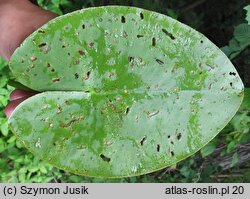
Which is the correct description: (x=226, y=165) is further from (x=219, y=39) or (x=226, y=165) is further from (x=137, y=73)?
(x=137, y=73)

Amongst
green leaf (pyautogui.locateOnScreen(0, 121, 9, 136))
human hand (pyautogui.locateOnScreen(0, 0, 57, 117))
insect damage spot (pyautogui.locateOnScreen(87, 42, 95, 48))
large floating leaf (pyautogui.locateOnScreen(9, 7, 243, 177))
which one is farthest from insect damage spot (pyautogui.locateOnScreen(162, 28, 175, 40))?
green leaf (pyautogui.locateOnScreen(0, 121, 9, 136))

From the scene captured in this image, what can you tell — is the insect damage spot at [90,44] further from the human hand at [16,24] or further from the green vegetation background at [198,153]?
the green vegetation background at [198,153]

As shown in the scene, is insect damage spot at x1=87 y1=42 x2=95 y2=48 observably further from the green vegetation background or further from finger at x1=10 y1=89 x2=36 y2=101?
the green vegetation background

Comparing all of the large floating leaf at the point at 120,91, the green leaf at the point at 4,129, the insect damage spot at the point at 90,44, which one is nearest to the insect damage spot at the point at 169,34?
the large floating leaf at the point at 120,91

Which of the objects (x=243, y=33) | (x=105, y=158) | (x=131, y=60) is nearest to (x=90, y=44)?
(x=131, y=60)

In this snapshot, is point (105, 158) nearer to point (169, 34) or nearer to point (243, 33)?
point (169, 34)

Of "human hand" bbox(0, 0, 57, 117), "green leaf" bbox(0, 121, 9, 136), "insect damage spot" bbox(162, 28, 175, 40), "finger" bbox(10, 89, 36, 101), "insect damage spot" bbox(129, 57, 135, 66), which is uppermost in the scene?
"insect damage spot" bbox(162, 28, 175, 40)
